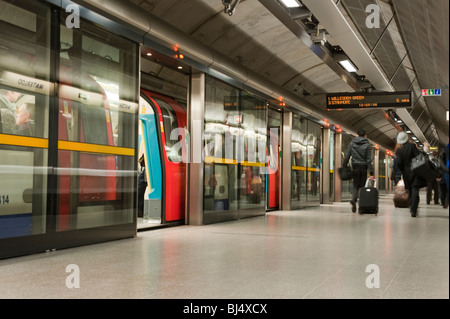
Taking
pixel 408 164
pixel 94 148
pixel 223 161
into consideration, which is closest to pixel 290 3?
pixel 223 161

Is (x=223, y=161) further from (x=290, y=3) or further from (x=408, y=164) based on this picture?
(x=408, y=164)

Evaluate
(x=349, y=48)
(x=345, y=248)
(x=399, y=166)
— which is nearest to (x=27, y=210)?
(x=345, y=248)

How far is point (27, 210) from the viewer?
5.63 metres

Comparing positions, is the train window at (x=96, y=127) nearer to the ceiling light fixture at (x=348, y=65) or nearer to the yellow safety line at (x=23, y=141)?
the yellow safety line at (x=23, y=141)

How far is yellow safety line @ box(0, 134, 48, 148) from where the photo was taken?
5.30 meters

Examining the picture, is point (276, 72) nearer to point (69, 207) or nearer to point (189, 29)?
point (189, 29)

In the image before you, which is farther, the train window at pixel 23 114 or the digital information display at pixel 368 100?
the digital information display at pixel 368 100

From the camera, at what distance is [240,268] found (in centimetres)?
473

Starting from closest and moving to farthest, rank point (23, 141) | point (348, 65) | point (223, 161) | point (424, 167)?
point (424, 167)
point (23, 141)
point (223, 161)
point (348, 65)

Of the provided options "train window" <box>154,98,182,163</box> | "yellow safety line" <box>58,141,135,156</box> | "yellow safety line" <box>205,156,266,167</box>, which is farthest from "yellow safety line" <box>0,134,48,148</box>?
"yellow safety line" <box>205,156,266,167</box>

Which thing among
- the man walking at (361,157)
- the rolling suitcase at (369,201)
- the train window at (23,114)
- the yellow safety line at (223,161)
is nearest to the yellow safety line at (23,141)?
the train window at (23,114)

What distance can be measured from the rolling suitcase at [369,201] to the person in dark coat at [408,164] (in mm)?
10259

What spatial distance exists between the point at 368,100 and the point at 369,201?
161 inches

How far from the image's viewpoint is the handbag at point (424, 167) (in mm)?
1111
